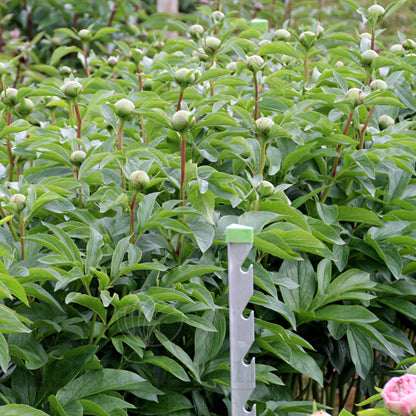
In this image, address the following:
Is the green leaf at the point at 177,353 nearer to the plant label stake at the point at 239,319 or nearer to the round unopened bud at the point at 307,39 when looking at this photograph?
the plant label stake at the point at 239,319

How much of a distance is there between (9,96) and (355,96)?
0.78m

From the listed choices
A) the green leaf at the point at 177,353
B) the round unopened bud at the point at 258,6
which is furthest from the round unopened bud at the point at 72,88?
the round unopened bud at the point at 258,6

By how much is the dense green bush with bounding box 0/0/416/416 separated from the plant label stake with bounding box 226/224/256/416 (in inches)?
6.4

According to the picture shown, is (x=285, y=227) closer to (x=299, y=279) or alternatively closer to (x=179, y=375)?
(x=299, y=279)

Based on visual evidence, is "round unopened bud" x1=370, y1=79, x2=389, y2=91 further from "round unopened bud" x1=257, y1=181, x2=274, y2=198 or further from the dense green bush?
"round unopened bud" x1=257, y1=181, x2=274, y2=198

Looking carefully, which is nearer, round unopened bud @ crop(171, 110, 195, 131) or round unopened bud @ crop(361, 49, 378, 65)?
round unopened bud @ crop(171, 110, 195, 131)

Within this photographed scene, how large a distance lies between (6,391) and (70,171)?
55 cm

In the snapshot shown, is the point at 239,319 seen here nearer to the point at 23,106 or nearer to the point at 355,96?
the point at 355,96

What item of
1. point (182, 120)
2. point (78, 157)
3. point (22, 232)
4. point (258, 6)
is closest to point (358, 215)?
point (182, 120)

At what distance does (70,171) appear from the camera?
148cm

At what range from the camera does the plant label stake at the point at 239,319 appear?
0.96 metres

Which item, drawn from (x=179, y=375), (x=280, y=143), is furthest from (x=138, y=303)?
(x=280, y=143)

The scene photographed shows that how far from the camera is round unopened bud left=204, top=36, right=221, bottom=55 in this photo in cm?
158

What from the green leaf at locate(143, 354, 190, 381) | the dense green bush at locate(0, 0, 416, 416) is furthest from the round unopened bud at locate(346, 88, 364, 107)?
the green leaf at locate(143, 354, 190, 381)
